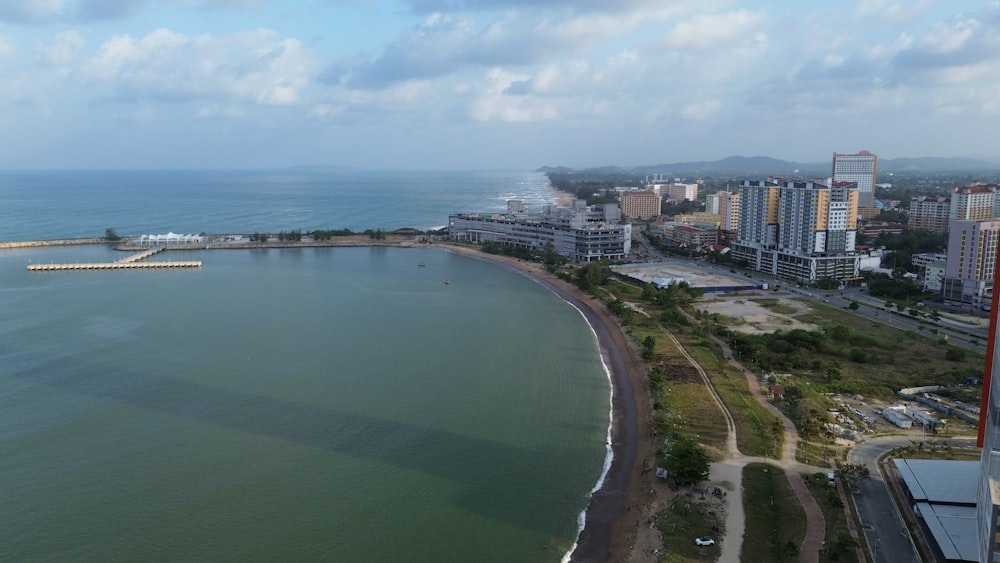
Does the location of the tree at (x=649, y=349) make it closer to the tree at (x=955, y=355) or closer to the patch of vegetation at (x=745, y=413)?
→ the patch of vegetation at (x=745, y=413)

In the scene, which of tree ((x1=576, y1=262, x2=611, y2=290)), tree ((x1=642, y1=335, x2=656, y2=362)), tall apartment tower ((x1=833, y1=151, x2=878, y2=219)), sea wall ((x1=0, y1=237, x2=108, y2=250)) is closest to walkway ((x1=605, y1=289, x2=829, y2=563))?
tree ((x1=642, y1=335, x2=656, y2=362))

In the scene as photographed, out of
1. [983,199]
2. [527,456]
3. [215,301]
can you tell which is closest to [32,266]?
[215,301]

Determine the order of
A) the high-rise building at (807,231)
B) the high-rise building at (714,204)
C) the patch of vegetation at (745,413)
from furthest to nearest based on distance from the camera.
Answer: the high-rise building at (714,204)
the high-rise building at (807,231)
the patch of vegetation at (745,413)

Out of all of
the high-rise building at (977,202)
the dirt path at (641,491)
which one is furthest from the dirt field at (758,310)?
the high-rise building at (977,202)

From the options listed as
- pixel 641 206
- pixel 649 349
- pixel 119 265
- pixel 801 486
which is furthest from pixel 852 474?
pixel 641 206

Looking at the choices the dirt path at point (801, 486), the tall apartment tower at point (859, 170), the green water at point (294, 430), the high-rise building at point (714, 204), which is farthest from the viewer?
the tall apartment tower at point (859, 170)

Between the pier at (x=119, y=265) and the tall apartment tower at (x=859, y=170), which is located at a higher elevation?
the tall apartment tower at (x=859, y=170)

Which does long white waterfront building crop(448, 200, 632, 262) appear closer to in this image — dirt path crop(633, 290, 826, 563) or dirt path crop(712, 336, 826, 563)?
dirt path crop(712, 336, 826, 563)

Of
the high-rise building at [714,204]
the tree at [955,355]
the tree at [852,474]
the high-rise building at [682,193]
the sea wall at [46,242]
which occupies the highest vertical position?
the high-rise building at [682,193]
